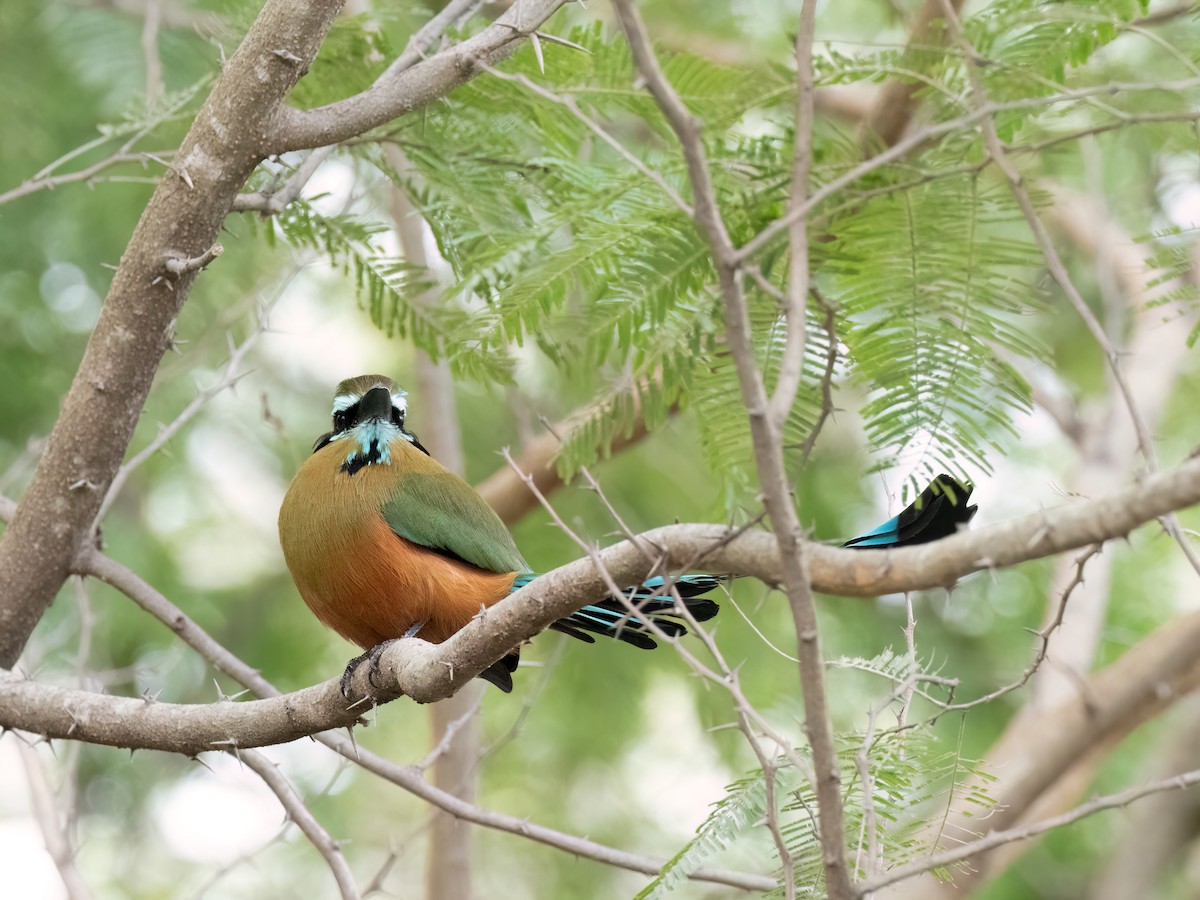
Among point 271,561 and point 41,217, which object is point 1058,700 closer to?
point 271,561

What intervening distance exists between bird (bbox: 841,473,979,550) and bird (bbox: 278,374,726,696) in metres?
1.56

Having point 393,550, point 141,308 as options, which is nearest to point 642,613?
point 393,550

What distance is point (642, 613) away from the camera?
2812 mm

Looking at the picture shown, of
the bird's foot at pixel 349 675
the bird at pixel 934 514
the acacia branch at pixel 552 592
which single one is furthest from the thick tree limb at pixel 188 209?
the bird at pixel 934 514

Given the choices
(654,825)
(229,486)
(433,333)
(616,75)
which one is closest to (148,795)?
(229,486)

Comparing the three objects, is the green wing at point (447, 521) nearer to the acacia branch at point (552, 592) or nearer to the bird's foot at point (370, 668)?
the bird's foot at point (370, 668)

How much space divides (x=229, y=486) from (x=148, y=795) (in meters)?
2.68

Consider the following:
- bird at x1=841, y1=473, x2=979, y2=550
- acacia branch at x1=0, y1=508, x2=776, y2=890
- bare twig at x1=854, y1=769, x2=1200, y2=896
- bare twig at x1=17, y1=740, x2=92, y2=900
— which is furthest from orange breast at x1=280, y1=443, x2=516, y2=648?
bare twig at x1=854, y1=769, x2=1200, y2=896

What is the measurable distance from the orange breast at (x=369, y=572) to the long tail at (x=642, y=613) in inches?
8.2

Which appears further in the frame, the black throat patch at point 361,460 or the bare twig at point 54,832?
the bare twig at point 54,832

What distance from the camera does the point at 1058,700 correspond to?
7602mm

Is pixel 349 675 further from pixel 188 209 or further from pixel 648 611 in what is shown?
pixel 188 209

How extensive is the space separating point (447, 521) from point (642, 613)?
1.66m

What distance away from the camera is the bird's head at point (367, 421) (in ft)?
15.2
